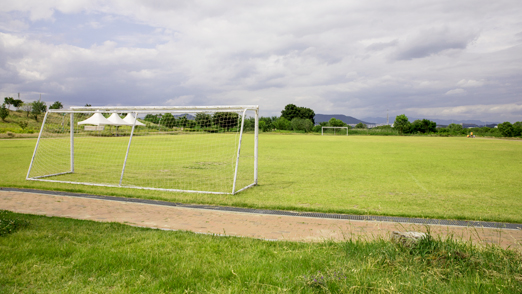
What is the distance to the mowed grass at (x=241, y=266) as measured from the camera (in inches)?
116

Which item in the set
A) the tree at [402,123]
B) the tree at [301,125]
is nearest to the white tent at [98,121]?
the tree at [301,125]

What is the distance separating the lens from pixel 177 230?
4785mm

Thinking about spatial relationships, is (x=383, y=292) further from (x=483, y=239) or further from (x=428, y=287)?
(x=483, y=239)

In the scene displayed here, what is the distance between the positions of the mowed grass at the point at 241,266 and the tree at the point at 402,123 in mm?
76599

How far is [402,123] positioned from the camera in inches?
3221

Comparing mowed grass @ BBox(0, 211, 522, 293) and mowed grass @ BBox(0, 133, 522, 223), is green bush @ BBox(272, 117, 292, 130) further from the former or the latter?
mowed grass @ BBox(0, 211, 522, 293)

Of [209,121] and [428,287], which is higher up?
[209,121]

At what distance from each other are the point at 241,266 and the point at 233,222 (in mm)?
2059

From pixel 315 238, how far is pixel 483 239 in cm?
248

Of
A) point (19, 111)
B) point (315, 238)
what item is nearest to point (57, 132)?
point (315, 238)

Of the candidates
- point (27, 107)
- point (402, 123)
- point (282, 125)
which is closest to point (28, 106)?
point (27, 107)

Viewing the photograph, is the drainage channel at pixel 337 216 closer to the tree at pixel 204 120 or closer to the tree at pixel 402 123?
the tree at pixel 204 120

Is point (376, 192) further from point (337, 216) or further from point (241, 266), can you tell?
point (241, 266)

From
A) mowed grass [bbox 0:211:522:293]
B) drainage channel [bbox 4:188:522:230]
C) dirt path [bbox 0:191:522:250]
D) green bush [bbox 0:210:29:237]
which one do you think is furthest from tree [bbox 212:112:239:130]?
mowed grass [bbox 0:211:522:293]
